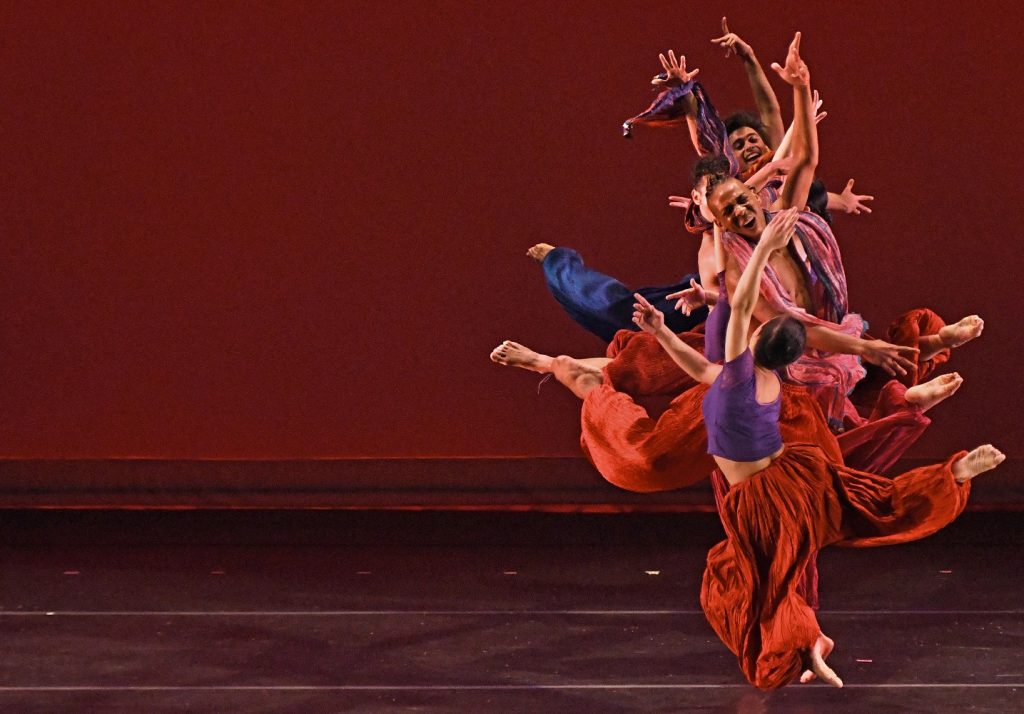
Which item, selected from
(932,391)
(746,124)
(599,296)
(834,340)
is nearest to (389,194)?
Answer: (599,296)

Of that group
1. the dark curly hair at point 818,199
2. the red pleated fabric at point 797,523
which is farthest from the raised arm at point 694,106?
the red pleated fabric at point 797,523

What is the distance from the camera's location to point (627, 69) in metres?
5.20

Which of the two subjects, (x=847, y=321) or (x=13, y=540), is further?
(x=13, y=540)

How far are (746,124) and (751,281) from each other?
0.61 metres

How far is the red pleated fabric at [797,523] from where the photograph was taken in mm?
3055

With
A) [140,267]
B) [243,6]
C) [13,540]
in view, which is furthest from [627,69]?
[13,540]

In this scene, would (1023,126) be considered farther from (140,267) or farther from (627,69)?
(140,267)

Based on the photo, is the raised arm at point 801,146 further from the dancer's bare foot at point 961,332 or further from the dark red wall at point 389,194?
the dark red wall at point 389,194

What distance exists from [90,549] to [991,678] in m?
2.92

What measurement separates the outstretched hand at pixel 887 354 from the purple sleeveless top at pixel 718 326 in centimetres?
28

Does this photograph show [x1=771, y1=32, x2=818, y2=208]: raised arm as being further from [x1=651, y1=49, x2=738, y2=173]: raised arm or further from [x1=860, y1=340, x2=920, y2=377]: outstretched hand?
[x1=860, y1=340, x2=920, y2=377]: outstretched hand

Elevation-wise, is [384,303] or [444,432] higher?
[384,303]

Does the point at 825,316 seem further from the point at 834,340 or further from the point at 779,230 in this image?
the point at 779,230

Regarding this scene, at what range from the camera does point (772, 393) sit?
3008mm
